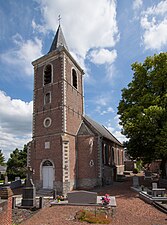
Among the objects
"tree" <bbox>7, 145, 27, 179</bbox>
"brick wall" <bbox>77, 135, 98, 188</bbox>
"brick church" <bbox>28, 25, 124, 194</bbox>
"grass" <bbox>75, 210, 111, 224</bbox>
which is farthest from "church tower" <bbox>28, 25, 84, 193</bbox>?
"tree" <bbox>7, 145, 27, 179</bbox>

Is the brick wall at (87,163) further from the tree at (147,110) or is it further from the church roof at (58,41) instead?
the church roof at (58,41)

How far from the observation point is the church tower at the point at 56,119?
17500 mm

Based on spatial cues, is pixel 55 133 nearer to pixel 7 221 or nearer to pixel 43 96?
pixel 43 96

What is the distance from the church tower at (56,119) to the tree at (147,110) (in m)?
5.41

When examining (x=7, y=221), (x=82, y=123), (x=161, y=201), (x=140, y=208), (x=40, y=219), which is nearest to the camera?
(x=7, y=221)

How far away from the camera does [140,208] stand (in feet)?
35.1

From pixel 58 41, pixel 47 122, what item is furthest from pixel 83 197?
pixel 58 41

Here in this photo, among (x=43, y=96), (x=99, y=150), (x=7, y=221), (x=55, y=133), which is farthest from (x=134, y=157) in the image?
(x=7, y=221)

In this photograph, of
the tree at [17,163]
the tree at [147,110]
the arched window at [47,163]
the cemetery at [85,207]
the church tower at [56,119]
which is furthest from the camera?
the tree at [17,163]

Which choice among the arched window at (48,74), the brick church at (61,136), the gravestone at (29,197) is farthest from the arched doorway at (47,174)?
the arched window at (48,74)

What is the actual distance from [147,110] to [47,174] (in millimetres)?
10951

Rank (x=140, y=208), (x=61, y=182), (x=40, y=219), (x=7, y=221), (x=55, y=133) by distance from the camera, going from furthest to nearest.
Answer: (x=55, y=133) → (x=61, y=182) → (x=140, y=208) → (x=40, y=219) → (x=7, y=221)

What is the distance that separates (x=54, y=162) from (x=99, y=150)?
508 cm

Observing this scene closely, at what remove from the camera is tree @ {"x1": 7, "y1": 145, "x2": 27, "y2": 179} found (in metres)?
34.4
